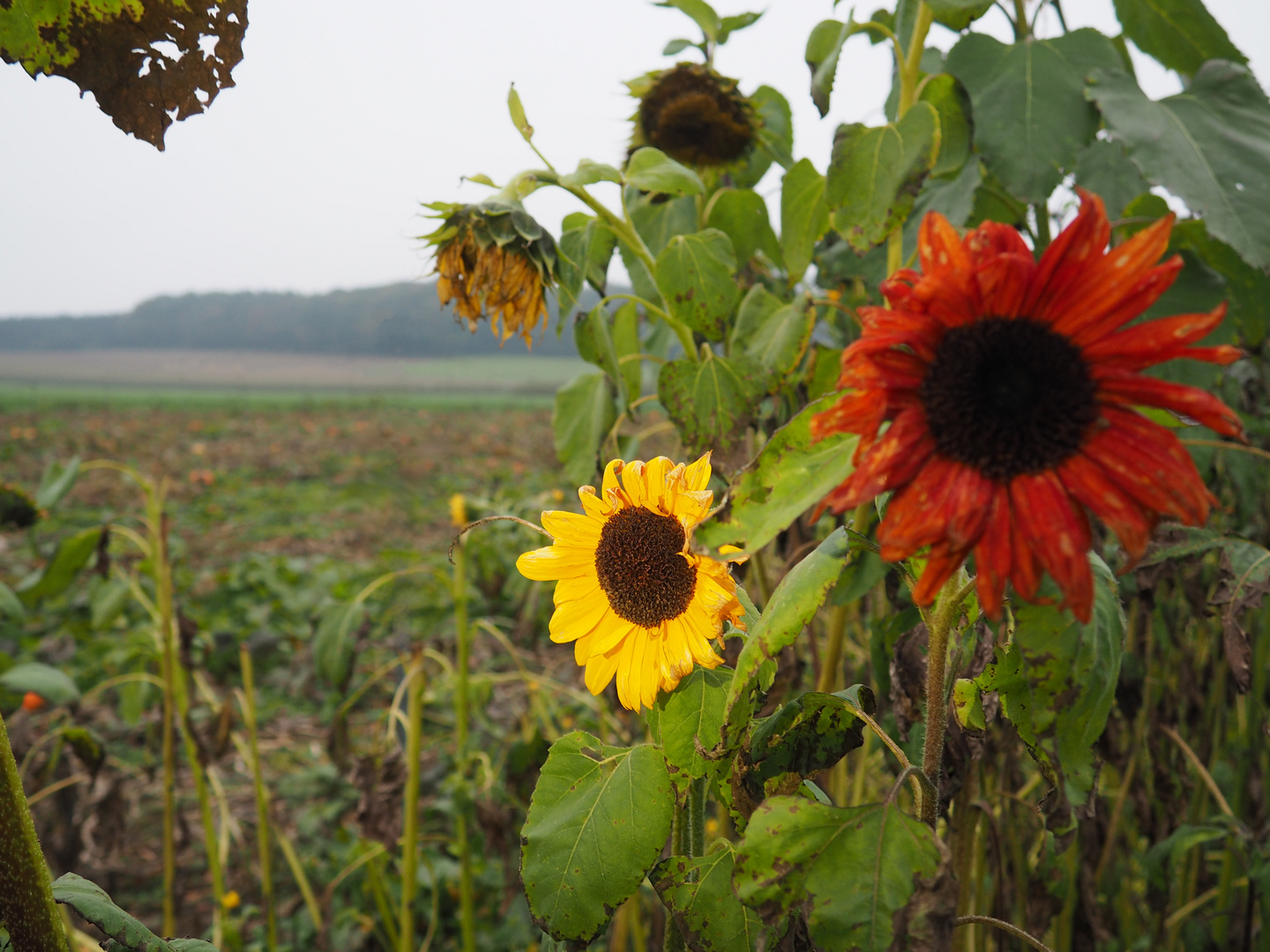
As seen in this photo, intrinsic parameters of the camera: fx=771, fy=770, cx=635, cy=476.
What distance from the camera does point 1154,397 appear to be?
0.28 m

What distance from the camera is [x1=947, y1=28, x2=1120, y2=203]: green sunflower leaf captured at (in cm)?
66

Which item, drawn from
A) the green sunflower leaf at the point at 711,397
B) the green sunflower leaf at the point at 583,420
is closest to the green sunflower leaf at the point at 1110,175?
the green sunflower leaf at the point at 711,397

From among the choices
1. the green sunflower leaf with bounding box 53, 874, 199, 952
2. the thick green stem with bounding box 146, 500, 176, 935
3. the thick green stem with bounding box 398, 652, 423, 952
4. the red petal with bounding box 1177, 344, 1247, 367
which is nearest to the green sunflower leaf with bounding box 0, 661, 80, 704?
the thick green stem with bounding box 146, 500, 176, 935

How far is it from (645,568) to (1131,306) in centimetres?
28

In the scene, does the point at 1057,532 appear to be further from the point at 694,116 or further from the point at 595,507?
the point at 694,116

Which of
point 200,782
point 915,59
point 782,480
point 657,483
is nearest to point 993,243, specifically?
point 782,480

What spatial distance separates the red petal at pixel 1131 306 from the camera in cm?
28

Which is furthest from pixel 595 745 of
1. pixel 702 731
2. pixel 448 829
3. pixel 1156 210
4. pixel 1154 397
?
pixel 448 829

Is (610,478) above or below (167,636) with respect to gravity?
above

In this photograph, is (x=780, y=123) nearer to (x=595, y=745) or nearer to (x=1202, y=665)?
(x=595, y=745)

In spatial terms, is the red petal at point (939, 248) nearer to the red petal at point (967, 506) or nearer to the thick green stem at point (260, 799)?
the red petal at point (967, 506)

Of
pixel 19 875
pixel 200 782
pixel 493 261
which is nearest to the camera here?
pixel 19 875

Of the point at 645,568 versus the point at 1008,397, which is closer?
the point at 1008,397

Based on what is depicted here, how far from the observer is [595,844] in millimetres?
403
